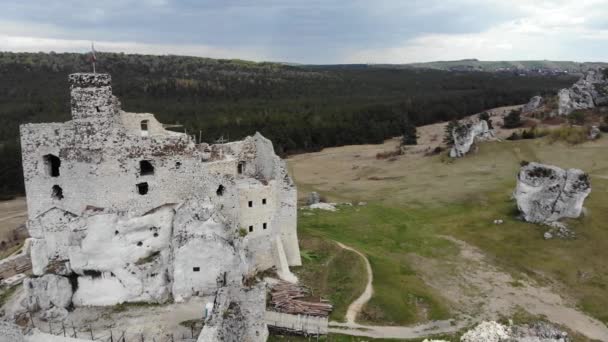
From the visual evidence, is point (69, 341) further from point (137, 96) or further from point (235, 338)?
point (137, 96)

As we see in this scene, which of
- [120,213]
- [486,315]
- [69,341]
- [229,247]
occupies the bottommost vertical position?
[486,315]

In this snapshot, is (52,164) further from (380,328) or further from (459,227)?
(459,227)

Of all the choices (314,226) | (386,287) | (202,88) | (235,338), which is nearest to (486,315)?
(386,287)

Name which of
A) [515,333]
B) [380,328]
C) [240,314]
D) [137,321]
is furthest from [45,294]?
[515,333]

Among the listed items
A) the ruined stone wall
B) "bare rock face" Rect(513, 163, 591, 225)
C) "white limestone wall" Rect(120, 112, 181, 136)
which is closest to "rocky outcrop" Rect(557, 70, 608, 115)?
"bare rock face" Rect(513, 163, 591, 225)

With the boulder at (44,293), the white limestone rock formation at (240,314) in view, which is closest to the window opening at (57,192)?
the boulder at (44,293)
